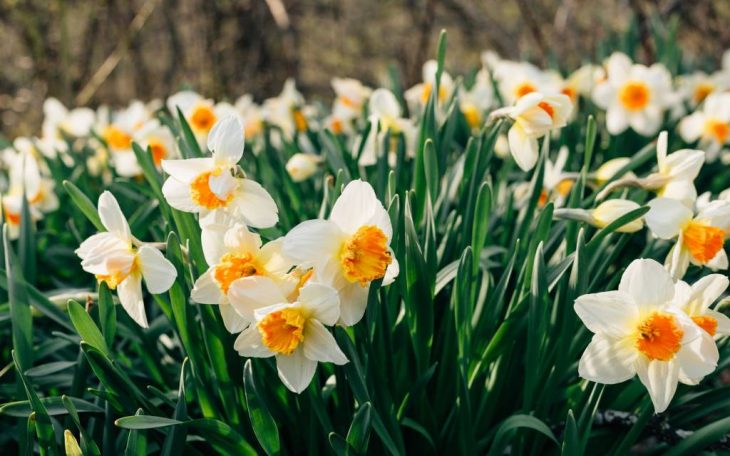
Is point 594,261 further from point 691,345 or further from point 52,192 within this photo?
point 52,192

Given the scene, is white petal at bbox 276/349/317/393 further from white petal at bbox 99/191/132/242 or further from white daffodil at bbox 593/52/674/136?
white daffodil at bbox 593/52/674/136

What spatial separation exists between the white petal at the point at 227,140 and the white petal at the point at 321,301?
0.81ft

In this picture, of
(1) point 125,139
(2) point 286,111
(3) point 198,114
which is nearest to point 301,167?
(3) point 198,114

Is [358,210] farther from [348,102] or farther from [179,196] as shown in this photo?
[348,102]

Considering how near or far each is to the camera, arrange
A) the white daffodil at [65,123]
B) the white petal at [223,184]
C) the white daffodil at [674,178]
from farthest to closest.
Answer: the white daffodil at [65,123], the white daffodil at [674,178], the white petal at [223,184]

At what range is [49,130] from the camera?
2.77m

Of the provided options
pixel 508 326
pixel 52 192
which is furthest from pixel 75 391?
pixel 52 192

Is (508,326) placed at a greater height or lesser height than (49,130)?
lesser

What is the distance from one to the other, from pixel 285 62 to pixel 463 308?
18.1 feet

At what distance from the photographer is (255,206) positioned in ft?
3.35

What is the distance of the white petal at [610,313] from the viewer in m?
0.96

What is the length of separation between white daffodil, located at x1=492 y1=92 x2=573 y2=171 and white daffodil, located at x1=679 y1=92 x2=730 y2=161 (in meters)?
1.17

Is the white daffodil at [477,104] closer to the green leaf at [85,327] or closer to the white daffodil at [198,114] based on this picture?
the white daffodil at [198,114]

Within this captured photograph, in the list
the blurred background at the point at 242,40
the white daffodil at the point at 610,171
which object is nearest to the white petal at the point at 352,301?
the white daffodil at the point at 610,171
